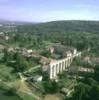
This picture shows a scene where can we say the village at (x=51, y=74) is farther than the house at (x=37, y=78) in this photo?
No

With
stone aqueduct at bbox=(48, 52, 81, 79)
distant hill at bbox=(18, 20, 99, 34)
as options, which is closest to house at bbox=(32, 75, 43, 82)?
stone aqueduct at bbox=(48, 52, 81, 79)

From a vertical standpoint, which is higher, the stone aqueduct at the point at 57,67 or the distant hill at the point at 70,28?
the stone aqueduct at the point at 57,67

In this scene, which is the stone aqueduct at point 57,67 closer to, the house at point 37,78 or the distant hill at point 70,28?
the house at point 37,78

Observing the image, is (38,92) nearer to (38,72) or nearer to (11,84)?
(11,84)

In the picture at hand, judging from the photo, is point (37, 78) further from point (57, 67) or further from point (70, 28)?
point (70, 28)

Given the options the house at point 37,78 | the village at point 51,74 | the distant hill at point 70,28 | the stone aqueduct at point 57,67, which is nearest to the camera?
the village at point 51,74

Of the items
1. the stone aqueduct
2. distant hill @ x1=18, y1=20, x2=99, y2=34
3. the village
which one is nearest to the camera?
the village

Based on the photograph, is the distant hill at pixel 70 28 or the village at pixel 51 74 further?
the distant hill at pixel 70 28

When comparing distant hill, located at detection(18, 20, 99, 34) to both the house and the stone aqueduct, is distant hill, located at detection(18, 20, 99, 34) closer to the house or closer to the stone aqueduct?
the stone aqueduct

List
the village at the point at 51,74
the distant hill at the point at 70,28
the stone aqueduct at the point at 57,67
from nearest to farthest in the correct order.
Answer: the village at the point at 51,74
the stone aqueduct at the point at 57,67
the distant hill at the point at 70,28

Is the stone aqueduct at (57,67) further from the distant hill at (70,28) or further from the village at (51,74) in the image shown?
the distant hill at (70,28)

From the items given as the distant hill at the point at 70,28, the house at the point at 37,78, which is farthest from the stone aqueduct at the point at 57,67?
the distant hill at the point at 70,28

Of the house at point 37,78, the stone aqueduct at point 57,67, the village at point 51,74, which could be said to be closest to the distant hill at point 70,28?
the stone aqueduct at point 57,67
